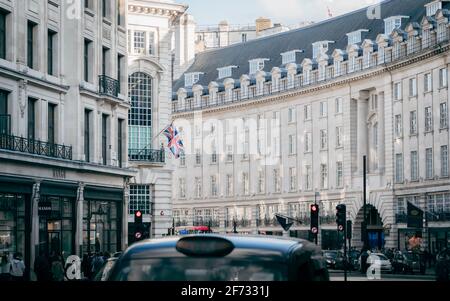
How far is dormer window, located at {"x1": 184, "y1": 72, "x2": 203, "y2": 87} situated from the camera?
14600 cm

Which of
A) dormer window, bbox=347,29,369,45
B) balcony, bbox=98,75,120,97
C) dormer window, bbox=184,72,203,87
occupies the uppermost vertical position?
dormer window, bbox=347,29,369,45

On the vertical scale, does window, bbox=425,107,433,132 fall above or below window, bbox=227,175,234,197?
above

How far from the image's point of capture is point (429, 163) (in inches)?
3947

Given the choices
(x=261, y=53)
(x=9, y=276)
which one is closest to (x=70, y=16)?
(x=9, y=276)

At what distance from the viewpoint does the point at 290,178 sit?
4995 inches

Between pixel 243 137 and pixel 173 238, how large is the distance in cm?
12563

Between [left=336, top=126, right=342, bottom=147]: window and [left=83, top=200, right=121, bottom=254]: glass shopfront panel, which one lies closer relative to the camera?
[left=83, top=200, right=121, bottom=254]: glass shopfront panel

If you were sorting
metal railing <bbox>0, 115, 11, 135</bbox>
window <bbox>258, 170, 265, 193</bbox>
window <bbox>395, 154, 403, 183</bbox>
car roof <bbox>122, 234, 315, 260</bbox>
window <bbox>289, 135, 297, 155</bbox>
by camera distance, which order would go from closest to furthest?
1. car roof <bbox>122, 234, 315, 260</bbox>
2. metal railing <bbox>0, 115, 11, 135</bbox>
3. window <bbox>395, 154, 403, 183</bbox>
4. window <bbox>289, 135, 297, 155</bbox>
5. window <bbox>258, 170, 265, 193</bbox>

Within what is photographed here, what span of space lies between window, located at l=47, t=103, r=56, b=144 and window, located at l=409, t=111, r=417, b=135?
56125mm

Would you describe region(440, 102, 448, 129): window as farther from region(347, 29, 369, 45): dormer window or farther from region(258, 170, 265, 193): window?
region(258, 170, 265, 193): window

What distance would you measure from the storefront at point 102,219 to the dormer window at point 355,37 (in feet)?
204

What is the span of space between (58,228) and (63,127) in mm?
4529

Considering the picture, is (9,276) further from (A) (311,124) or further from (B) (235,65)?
(B) (235,65)

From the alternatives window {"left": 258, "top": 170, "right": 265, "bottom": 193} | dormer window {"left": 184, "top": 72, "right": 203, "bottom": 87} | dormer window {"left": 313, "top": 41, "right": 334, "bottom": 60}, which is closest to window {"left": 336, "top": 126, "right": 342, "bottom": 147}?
dormer window {"left": 313, "top": 41, "right": 334, "bottom": 60}
